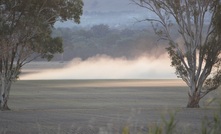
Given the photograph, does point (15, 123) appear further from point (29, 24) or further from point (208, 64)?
point (208, 64)

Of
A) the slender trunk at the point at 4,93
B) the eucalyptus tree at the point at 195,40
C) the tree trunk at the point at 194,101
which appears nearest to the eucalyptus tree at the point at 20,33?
the slender trunk at the point at 4,93

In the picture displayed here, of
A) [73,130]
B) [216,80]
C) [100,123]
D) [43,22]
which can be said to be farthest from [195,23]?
[73,130]

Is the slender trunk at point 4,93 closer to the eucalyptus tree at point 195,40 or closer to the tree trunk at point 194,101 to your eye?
the eucalyptus tree at point 195,40

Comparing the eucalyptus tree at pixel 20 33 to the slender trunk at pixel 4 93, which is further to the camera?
the slender trunk at pixel 4 93

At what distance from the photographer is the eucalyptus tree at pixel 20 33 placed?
101ft

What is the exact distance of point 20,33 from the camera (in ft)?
103

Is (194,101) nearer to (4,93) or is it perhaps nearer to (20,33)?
(20,33)

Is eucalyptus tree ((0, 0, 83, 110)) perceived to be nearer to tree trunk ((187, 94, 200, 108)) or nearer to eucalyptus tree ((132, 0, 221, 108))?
eucalyptus tree ((132, 0, 221, 108))

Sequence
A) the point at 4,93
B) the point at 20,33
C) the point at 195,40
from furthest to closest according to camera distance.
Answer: the point at 195,40
the point at 4,93
the point at 20,33

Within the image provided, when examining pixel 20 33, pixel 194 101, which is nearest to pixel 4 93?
pixel 20 33

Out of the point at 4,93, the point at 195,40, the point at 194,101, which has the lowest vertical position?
the point at 194,101

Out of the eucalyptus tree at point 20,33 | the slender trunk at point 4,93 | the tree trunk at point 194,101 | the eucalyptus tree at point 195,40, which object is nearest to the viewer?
the eucalyptus tree at point 20,33

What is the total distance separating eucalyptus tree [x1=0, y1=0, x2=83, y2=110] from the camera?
30766 millimetres

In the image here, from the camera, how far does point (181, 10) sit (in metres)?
32.8
